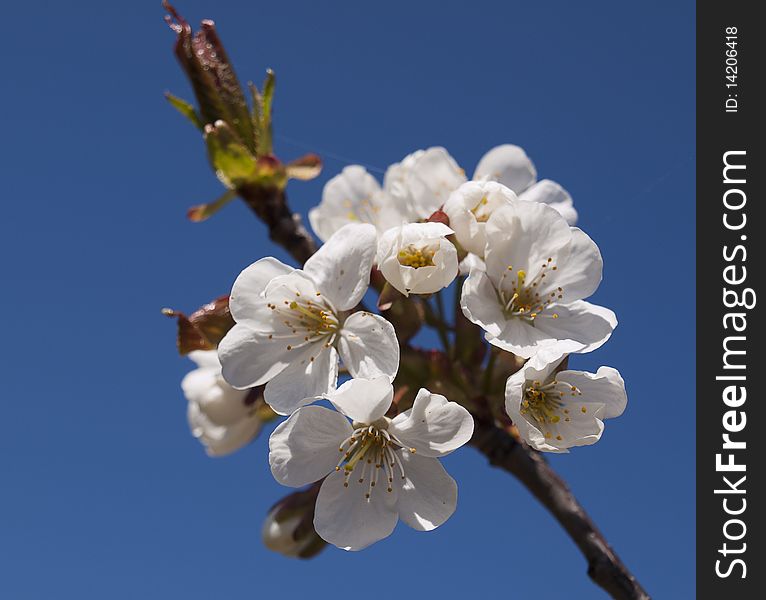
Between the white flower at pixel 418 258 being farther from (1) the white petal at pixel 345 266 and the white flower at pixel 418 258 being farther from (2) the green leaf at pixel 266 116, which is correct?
(2) the green leaf at pixel 266 116

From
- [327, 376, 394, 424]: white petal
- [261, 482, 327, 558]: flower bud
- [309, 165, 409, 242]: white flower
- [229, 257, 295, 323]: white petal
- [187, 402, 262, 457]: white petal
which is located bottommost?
[261, 482, 327, 558]: flower bud

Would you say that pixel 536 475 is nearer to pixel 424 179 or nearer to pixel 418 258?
pixel 418 258

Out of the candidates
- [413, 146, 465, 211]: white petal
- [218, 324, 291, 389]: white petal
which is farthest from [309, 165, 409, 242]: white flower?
[218, 324, 291, 389]: white petal

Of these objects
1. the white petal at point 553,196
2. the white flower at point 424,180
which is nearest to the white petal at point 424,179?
the white flower at point 424,180

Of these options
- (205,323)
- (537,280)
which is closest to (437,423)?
(537,280)

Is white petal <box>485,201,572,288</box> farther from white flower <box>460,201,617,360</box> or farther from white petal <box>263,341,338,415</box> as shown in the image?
white petal <box>263,341,338,415</box>
